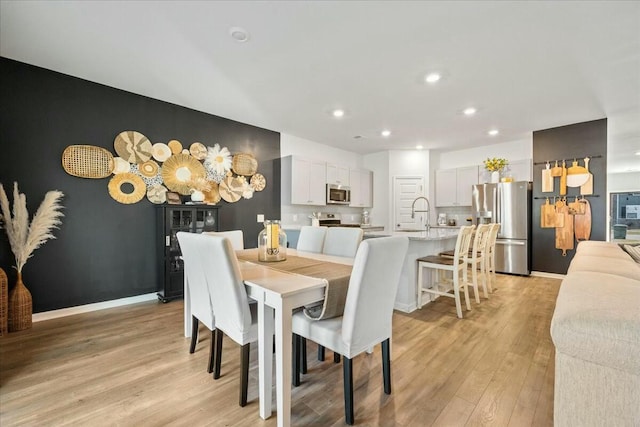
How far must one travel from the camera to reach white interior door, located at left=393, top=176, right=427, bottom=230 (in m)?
6.05

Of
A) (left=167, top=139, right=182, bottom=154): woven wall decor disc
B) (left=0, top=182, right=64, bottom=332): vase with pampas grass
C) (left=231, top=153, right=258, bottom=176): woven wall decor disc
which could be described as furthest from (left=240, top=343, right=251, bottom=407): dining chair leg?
(left=231, top=153, right=258, bottom=176): woven wall decor disc

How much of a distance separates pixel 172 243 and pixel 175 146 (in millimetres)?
1296

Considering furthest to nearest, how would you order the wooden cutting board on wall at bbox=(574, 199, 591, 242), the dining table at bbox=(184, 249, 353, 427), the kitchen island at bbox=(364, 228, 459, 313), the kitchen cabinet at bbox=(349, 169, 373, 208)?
the kitchen cabinet at bbox=(349, 169, 373, 208)
the wooden cutting board on wall at bbox=(574, 199, 591, 242)
the kitchen island at bbox=(364, 228, 459, 313)
the dining table at bbox=(184, 249, 353, 427)

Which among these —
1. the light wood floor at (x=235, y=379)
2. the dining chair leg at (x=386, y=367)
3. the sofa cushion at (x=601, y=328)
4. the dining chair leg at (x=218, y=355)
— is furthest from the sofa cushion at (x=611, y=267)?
the dining chair leg at (x=218, y=355)

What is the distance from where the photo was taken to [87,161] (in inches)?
122

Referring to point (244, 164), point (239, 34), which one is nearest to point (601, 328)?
point (239, 34)

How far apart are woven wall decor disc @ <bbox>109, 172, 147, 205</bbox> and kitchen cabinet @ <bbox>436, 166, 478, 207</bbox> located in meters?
5.57

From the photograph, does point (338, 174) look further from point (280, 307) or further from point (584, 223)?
point (280, 307)

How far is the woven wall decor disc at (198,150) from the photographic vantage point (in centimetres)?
389

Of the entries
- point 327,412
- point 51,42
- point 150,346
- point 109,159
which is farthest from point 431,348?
point 51,42

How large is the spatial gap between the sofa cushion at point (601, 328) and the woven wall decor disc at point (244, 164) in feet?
13.5

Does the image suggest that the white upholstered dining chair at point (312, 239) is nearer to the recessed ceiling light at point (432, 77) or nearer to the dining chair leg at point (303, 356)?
the dining chair leg at point (303, 356)

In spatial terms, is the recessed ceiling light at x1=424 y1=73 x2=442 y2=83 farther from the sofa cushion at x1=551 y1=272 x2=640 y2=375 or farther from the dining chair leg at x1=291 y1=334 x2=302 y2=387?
the dining chair leg at x1=291 y1=334 x2=302 y2=387

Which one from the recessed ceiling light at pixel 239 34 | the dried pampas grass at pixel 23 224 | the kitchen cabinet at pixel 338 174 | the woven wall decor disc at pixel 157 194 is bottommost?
the dried pampas grass at pixel 23 224
